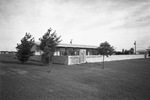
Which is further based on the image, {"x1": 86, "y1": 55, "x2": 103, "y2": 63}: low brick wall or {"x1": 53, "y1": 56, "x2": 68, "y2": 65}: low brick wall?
{"x1": 86, "y1": 55, "x2": 103, "y2": 63}: low brick wall

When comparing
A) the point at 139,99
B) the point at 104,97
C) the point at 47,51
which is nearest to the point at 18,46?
the point at 47,51

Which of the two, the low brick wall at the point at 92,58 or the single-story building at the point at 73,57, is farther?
the low brick wall at the point at 92,58

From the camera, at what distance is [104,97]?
14.5ft

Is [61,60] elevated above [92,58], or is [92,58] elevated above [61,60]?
[92,58]

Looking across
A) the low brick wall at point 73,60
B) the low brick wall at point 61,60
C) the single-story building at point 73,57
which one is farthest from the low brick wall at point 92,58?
the low brick wall at point 61,60

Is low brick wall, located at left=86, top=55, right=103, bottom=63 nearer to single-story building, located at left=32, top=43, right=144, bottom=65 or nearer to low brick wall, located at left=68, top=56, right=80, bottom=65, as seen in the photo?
single-story building, located at left=32, top=43, right=144, bottom=65

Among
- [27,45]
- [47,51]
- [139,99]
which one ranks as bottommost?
[139,99]

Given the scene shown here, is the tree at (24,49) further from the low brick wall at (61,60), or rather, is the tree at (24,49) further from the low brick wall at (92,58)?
the low brick wall at (92,58)

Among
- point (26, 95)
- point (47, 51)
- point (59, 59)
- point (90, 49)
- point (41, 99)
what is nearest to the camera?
point (41, 99)

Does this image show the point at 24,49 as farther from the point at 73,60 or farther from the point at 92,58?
the point at 92,58

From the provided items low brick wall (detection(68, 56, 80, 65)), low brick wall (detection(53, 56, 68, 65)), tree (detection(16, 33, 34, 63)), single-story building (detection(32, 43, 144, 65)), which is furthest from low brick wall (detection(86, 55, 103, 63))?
tree (detection(16, 33, 34, 63))

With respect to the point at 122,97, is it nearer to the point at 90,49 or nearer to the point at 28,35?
the point at 28,35

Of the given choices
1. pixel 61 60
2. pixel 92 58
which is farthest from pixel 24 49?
pixel 92 58

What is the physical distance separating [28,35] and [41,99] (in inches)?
590
